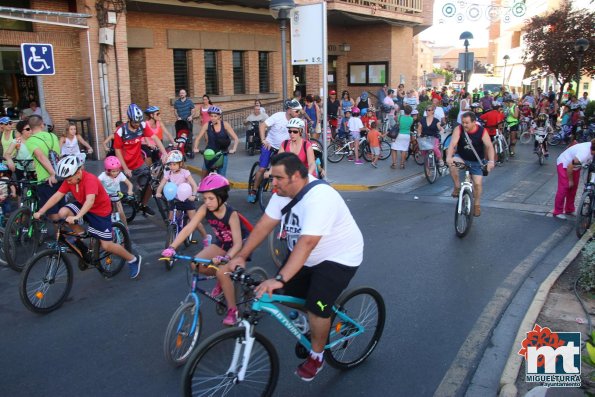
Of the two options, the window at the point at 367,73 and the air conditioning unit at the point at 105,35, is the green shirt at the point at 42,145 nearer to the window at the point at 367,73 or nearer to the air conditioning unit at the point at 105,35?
the air conditioning unit at the point at 105,35

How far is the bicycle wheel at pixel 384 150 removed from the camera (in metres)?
15.9

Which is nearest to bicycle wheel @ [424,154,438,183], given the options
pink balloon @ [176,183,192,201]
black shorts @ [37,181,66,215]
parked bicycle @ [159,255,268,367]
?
pink balloon @ [176,183,192,201]

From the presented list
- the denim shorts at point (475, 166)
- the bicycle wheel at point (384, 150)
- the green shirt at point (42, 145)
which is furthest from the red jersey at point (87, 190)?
the bicycle wheel at point (384, 150)

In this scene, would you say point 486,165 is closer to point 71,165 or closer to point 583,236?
point 583,236

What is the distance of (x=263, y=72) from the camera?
24.7 metres

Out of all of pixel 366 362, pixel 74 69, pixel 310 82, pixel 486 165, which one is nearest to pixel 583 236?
pixel 486 165

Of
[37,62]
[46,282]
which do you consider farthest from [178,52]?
[46,282]

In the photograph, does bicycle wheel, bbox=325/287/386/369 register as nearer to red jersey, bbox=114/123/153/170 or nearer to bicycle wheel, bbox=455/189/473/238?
bicycle wheel, bbox=455/189/473/238

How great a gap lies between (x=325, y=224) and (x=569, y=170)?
263 inches

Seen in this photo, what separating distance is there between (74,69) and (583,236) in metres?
14.0

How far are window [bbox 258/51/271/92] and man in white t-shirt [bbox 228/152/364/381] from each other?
2100 cm

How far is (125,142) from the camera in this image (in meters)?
8.95

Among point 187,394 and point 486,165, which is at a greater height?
point 486,165

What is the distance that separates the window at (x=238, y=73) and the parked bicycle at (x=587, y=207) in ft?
A: 55.9
